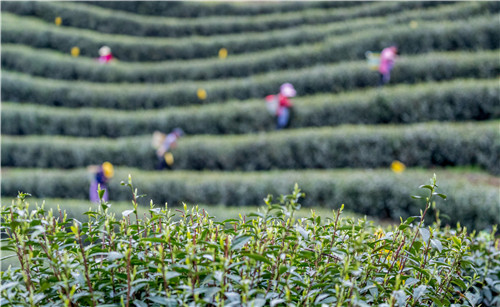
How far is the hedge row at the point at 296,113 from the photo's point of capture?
7224mm

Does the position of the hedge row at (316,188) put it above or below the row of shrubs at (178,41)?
below

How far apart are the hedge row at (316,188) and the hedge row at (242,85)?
2.82 meters

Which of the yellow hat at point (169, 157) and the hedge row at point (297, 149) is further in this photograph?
the yellow hat at point (169, 157)

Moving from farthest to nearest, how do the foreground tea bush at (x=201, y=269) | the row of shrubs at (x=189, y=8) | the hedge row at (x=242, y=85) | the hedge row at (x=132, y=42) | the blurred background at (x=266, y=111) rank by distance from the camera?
the row of shrubs at (x=189, y=8) < the hedge row at (x=132, y=42) < the hedge row at (x=242, y=85) < the blurred background at (x=266, y=111) < the foreground tea bush at (x=201, y=269)

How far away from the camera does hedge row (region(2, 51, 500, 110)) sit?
815 centimetres

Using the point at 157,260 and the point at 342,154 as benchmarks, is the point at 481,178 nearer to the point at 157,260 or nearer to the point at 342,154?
the point at 342,154

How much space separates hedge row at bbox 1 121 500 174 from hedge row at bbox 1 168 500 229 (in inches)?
16.6

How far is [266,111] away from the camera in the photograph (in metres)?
8.42

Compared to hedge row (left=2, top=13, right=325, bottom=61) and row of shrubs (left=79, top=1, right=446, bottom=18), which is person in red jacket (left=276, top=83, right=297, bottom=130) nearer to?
hedge row (left=2, top=13, right=325, bottom=61)

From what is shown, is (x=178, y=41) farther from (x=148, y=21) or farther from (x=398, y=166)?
(x=398, y=166)

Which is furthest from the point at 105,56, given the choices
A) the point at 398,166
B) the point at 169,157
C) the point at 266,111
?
the point at 398,166

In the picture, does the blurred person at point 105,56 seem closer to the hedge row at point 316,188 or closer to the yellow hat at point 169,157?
the hedge row at point 316,188

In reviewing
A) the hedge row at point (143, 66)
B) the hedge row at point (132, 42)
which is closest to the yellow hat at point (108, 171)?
the hedge row at point (143, 66)

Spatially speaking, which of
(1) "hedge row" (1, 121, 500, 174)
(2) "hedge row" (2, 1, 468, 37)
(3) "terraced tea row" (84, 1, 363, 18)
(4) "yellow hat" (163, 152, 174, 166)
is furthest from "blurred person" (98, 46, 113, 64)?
(4) "yellow hat" (163, 152, 174, 166)
